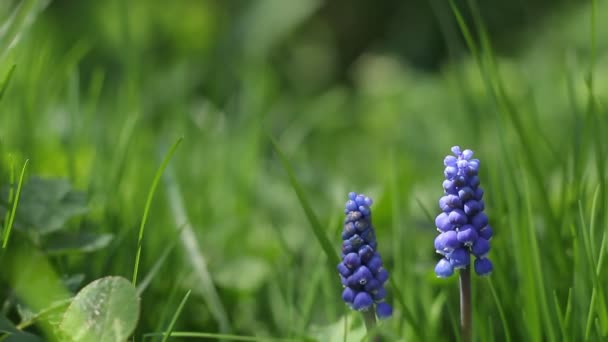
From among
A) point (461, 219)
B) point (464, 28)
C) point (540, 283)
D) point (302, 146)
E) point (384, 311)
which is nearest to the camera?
point (461, 219)

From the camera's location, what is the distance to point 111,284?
1441 millimetres

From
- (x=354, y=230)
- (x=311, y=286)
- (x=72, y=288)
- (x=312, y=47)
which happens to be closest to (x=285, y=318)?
(x=311, y=286)

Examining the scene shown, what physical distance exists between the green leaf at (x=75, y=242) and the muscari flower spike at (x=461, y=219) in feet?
2.98

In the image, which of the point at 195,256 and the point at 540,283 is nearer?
the point at 540,283

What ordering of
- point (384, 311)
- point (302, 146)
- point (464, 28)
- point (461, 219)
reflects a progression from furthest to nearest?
point (302, 146) → point (464, 28) → point (384, 311) → point (461, 219)

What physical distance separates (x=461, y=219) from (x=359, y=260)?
0.70 ft

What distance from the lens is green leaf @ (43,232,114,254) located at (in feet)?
6.08

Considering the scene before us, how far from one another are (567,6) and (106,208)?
484cm

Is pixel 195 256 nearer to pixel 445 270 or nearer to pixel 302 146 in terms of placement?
pixel 445 270

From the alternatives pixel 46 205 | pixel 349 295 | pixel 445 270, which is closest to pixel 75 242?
pixel 46 205

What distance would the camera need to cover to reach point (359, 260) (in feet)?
4.64

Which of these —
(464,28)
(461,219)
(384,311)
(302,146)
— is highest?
(464,28)

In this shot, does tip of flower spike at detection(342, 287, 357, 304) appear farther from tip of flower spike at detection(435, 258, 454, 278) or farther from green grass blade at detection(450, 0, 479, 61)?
green grass blade at detection(450, 0, 479, 61)

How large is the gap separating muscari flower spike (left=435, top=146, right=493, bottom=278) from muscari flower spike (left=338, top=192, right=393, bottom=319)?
13 centimetres
